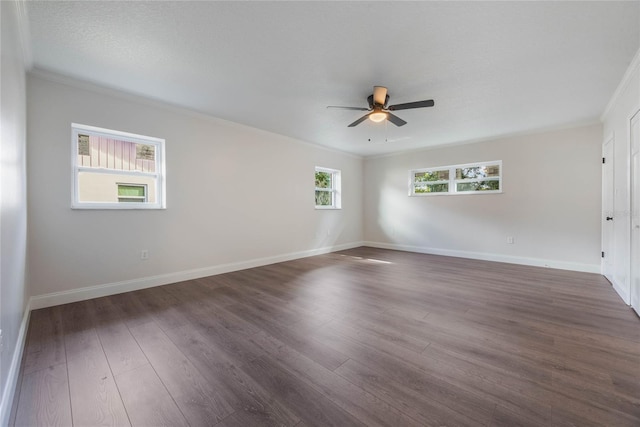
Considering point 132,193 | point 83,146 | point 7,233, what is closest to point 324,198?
point 132,193

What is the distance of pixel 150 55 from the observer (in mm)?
2402

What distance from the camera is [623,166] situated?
2992 mm

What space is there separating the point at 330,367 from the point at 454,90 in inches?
128

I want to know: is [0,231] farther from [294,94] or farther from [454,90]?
[454,90]

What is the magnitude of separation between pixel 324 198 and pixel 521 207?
397 cm

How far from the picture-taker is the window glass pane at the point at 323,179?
6.22m

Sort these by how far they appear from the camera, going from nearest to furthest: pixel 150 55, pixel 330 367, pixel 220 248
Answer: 1. pixel 330 367
2. pixel 150 55
3. pixel 220 248

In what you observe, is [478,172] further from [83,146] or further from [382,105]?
[83,146]

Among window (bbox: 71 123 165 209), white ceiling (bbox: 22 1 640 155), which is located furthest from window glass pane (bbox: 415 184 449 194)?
window (bbox: 71 123 165 209)

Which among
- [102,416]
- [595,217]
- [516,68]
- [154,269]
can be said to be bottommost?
[102,416]

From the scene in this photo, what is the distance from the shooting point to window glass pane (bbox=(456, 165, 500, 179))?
515 cm

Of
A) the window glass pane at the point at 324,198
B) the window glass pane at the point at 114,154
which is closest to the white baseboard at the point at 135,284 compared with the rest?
the window glass pane at the point at 114,154

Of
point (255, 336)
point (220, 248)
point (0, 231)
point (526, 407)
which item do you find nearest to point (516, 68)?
point (526, 407)

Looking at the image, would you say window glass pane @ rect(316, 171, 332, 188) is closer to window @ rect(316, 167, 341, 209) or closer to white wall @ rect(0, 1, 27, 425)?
window @ rect(316, 167, 341, 209)
